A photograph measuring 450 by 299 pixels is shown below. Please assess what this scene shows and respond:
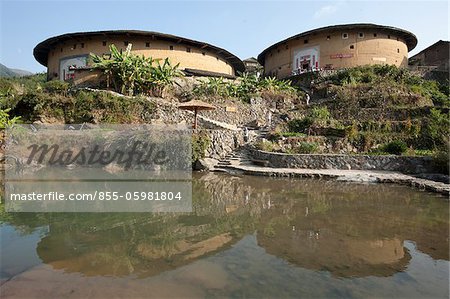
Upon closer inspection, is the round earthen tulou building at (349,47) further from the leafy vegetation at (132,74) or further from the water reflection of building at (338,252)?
the water reflection of building at (338,252)

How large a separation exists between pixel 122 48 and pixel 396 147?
2687cm

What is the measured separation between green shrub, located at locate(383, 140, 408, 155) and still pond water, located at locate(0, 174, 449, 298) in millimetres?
7729

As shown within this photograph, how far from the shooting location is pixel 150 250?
5.79 metres

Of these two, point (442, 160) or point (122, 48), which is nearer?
point (442, 160)

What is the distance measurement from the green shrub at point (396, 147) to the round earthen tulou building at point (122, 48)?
20.7m

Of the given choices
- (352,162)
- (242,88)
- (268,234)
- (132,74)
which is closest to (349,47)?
(242,88)

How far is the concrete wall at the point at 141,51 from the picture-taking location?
1228 inches

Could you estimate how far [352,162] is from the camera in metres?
16.2

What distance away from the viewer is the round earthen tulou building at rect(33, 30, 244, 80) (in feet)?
102

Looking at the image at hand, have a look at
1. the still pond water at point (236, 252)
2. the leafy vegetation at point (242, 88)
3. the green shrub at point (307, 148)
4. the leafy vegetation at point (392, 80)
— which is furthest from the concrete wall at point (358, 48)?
the still pond water at point (236, 252)

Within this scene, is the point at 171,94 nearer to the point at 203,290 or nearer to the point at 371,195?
the point at 371,195

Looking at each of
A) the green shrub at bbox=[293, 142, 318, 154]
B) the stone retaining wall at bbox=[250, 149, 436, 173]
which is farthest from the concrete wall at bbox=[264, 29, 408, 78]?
the stone retaining wall at bbox=[250, 149, 436, 173]

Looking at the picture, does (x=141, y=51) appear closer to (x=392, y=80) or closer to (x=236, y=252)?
(x=392, y=80)

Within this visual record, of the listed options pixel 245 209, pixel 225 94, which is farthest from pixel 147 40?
pixel 245 209
